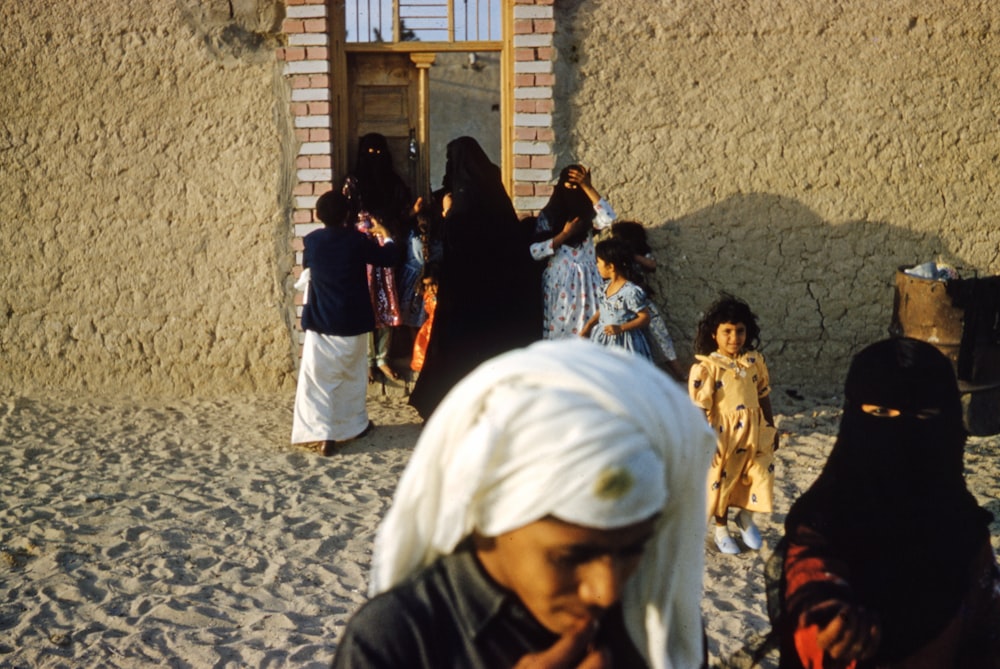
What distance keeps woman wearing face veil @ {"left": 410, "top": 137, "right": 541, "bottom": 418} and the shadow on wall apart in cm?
97

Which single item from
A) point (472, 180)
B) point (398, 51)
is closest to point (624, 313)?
point (472, 180)

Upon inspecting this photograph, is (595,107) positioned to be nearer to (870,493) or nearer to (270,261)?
(270,261)

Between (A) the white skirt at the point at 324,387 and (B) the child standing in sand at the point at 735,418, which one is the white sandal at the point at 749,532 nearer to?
(B) the child standing in sand at the point at 735,418

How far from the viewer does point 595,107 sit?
241 inches

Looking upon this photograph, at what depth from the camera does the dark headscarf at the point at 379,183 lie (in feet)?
20.9

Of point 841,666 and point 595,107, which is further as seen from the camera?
point 595,107

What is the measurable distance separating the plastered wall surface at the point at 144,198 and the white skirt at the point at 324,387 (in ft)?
2.82

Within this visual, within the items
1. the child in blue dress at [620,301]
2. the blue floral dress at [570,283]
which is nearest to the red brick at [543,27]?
the blue floral dress at [570,283]

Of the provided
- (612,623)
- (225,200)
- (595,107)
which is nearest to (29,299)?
(225,200)

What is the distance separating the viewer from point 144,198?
20.9ft

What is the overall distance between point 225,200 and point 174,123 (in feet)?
1.93

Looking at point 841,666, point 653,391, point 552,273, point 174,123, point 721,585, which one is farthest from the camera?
point 174,123

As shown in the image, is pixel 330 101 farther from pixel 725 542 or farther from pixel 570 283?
pixel 725 542

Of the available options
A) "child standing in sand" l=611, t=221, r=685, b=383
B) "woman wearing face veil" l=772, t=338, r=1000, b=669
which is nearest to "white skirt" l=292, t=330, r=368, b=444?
"child standing in sand" l=611, t=221, r=685, b=383
